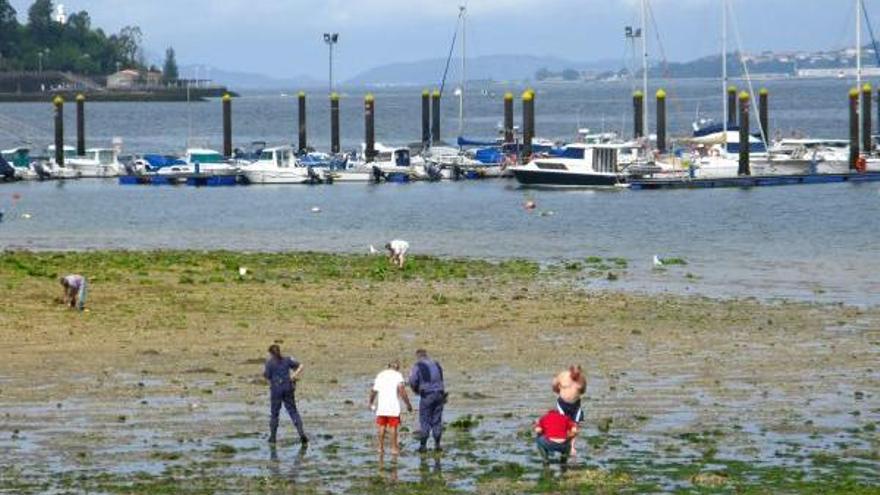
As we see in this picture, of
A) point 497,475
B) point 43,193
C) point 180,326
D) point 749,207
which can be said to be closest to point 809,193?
point 749,207

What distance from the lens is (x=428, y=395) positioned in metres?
26.4

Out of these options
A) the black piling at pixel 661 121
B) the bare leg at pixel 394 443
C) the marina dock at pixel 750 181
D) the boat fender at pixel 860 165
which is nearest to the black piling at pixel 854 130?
the boat fender at pixel 860 165

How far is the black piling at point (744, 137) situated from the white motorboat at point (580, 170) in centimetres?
425

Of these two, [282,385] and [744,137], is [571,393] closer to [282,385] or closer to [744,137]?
[282,385]

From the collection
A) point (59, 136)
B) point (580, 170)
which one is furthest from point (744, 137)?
point (59, 136)

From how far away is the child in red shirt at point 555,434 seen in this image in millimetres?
25484

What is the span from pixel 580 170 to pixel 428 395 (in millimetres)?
64707

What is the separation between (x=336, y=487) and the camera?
24.5 metres

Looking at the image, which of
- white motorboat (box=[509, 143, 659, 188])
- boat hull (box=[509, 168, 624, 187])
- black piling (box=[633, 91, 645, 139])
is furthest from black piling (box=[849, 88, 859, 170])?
black piling (box=[633, 91, 645, 139])

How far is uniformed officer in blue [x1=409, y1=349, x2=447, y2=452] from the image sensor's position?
1041 inches

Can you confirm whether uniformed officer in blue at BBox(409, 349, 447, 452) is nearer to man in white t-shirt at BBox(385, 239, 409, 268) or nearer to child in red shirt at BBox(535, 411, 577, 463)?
child in red shirt at BBox(535, 411, 577, 463)

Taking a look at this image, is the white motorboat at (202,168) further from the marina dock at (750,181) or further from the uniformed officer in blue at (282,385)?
the uniformed officer in blue at (282,385)

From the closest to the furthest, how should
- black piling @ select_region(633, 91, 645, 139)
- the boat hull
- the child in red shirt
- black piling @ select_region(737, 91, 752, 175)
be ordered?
the child in red shirt → the boat hull → black piling @ select_region(737, 91, 752, 175) → black piling @ select_region(633, 91, 645, 139)

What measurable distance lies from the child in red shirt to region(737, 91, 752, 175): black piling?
219ft
